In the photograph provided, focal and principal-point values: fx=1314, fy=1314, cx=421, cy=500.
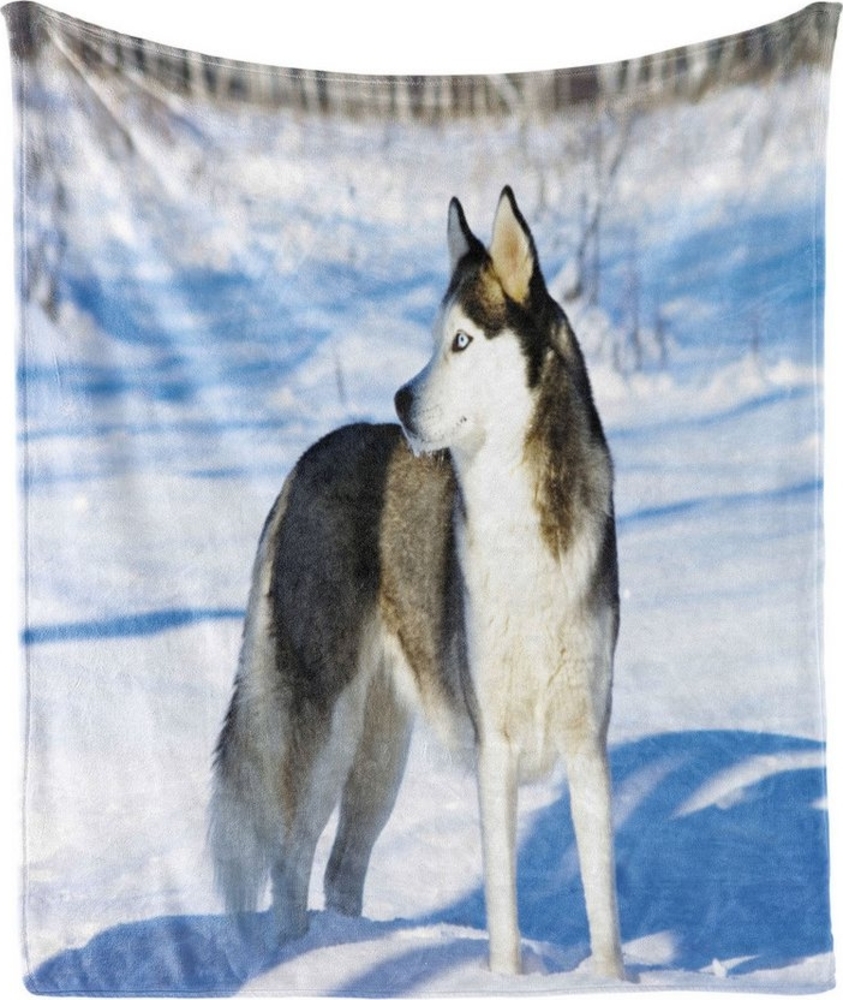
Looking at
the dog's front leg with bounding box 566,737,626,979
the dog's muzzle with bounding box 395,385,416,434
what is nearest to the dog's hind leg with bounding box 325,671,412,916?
the dog's front leg with bounding box 566,737,626,979

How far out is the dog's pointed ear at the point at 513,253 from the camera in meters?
2.25

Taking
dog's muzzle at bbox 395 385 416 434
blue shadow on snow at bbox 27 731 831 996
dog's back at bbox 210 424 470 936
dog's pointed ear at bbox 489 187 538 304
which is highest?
dog's pointed ear at bbox 489 187 538 304

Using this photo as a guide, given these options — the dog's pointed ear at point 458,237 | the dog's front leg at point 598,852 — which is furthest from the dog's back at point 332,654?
the dog's pointed ear at point 458,237

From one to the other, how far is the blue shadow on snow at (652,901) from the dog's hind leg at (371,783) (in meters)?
0.10

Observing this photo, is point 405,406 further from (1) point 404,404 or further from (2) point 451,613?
(2) point 451,613

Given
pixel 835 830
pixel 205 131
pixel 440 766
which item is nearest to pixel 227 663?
pixel 440 766

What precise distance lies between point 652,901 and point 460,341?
3.30ft

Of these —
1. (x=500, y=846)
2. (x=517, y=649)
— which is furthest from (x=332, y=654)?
(x=500, y=846)

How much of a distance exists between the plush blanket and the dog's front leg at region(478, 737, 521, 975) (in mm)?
29

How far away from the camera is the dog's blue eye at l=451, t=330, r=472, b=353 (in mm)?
2244

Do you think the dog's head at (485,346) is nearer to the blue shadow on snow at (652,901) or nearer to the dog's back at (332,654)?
the dog's back at (332,654)

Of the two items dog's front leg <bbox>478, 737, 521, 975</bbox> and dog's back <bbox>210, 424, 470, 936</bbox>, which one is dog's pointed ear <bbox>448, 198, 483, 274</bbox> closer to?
dog's back <bbox>210, 424, 470, 936</bbox>

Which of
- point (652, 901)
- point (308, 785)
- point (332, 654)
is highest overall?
point (332, 654)

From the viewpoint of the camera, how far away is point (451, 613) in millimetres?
2242
